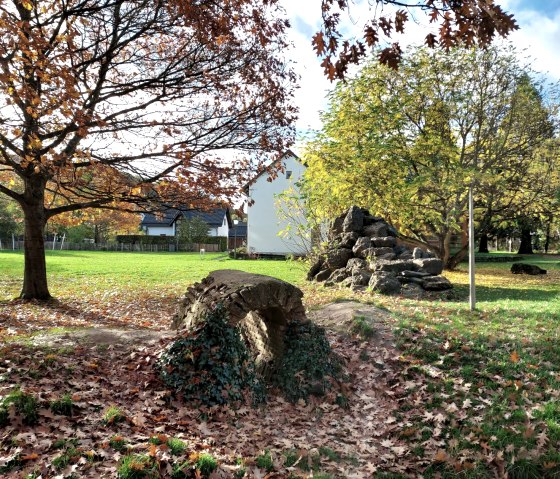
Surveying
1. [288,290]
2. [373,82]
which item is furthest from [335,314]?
[373,82]

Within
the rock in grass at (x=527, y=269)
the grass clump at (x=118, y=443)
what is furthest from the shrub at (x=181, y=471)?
the rock in grass at (x=527, y=269)

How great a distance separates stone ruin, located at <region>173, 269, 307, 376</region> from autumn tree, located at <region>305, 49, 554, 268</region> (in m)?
11.0

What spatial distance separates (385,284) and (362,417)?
796 centimetres

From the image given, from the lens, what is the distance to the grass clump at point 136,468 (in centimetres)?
334

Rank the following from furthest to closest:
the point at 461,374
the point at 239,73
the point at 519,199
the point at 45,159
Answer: the point at 519,199
the point at 239,73
the point at 45,159
the point at 461,374

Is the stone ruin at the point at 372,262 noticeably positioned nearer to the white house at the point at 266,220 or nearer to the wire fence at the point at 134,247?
the white house at the point at 266,220

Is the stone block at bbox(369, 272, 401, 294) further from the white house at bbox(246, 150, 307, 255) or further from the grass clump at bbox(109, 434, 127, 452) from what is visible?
the white house at bbox(246, 150, 307, 255)

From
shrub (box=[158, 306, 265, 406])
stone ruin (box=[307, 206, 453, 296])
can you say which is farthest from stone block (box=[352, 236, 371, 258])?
shrub (box=[158, 306, 265, 406])

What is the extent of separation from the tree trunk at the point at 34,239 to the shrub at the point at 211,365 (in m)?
7.54

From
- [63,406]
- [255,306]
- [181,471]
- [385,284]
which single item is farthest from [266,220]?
[181,471]

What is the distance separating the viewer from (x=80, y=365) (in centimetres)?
524

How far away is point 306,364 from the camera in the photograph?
6027 millimetres

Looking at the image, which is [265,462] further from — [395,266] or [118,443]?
[395,266]

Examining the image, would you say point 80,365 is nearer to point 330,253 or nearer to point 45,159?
point 45,159
